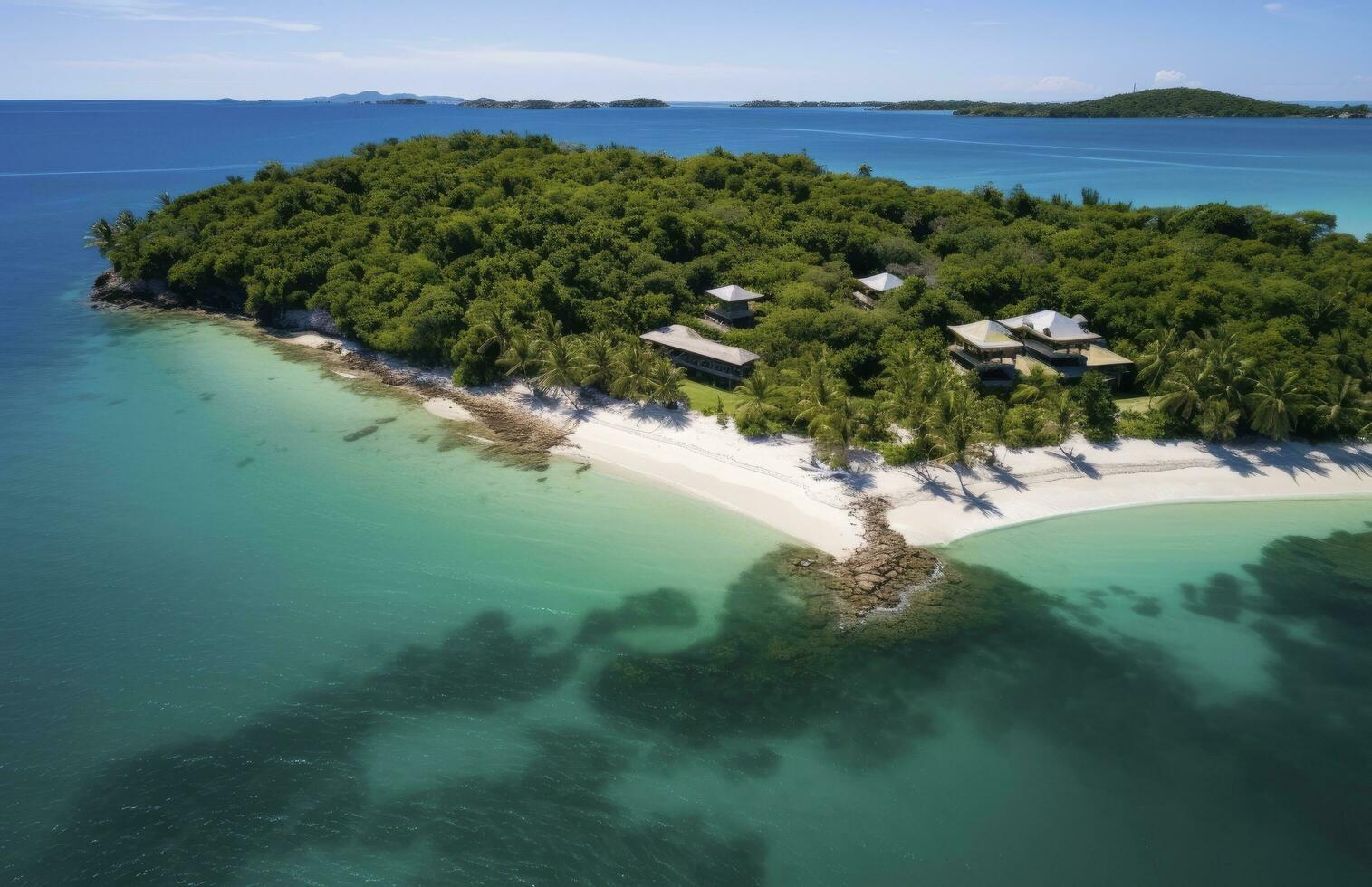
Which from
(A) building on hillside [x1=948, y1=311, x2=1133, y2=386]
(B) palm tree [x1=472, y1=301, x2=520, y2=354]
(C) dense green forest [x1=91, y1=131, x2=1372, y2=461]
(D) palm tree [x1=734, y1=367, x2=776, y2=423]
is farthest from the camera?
(B) palm tree [x1=472, y1=301, x2=520, y2=354]

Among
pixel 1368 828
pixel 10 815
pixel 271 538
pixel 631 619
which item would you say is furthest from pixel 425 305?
pixel 1368 828

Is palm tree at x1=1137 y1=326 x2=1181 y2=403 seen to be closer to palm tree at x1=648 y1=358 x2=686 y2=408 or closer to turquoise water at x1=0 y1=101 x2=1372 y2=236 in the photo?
palm tree at x1=648 y1=358 x2=686 y2=408

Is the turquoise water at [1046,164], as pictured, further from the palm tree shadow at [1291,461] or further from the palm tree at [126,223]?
the palm tree shadow at [1291,461]

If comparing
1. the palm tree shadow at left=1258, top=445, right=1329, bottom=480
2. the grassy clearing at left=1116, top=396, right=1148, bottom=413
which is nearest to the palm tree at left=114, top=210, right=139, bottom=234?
the grassy clearing at left=1116, top=396, right=1148, bottom=413

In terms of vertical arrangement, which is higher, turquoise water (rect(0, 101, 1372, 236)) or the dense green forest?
turquoise water (rect(0, 101, 1372, 236))

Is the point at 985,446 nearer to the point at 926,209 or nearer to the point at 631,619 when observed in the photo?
the point at 631,619
